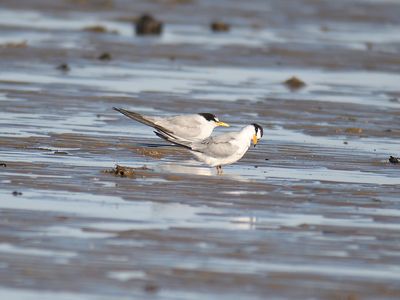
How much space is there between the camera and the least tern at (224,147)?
11.5 metres

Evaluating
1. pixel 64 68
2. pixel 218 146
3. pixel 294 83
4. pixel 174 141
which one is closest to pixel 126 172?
pixel 218 146

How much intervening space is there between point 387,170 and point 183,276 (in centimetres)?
510

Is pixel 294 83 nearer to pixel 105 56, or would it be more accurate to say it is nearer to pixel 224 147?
pixel 105 56

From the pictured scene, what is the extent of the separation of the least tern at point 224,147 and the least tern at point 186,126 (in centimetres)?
50

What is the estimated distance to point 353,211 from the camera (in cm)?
976

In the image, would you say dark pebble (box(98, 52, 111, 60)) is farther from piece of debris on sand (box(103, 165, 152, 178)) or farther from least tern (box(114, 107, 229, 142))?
piece of debris on sand (box(103, 165, 152, 178))

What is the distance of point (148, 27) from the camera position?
26.5m

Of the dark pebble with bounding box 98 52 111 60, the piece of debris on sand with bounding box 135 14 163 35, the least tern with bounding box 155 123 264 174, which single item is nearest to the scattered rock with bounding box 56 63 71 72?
the dark pebble with bounding box 98 52 111 60

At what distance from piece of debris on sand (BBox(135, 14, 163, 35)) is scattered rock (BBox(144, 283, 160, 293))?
771 inches

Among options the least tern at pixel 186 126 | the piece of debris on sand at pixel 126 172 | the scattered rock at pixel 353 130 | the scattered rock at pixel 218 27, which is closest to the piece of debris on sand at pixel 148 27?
the scattered rock at pixel 218 27

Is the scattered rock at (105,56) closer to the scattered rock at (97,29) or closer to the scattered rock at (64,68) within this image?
the scattered rock at (64,68)

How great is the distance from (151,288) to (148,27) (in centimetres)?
1976

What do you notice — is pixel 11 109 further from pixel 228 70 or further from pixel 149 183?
pixel 228 70

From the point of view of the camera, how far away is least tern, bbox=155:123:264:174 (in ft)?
37.8
